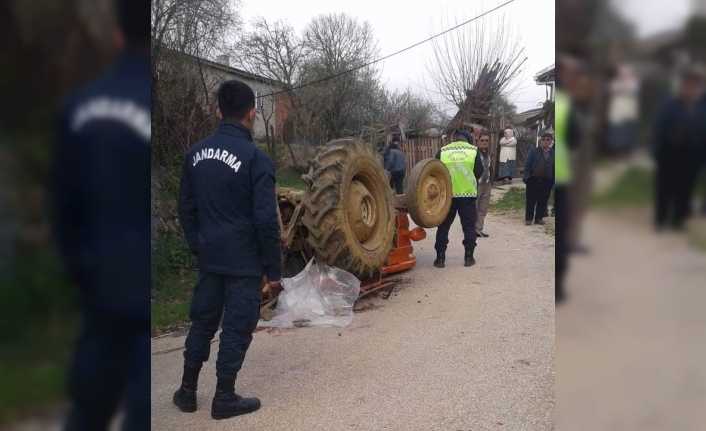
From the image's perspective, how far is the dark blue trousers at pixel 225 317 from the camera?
136 inches

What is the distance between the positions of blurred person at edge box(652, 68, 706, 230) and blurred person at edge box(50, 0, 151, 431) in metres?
1.25

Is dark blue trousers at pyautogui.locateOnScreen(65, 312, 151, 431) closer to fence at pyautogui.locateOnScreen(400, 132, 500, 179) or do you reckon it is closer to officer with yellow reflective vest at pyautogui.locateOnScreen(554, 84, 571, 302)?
officer with yellow reflective vest at pyautogui.locateOnScreen(554, 84, 571, 302)

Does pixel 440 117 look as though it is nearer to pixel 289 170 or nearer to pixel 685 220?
pixel 289 170

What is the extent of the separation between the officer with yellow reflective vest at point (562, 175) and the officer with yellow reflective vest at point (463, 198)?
246 inches

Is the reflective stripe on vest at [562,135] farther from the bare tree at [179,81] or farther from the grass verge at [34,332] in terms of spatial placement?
the bare tree at [179,81]

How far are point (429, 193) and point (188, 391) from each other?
437cm

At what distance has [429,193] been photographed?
23.9 feet

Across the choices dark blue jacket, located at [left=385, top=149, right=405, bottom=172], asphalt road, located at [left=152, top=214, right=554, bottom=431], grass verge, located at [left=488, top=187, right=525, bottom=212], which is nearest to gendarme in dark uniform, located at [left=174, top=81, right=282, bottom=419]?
asphalt road, located at [left=152, top=214, right=554, bottom=431]

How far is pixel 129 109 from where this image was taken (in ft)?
4.94

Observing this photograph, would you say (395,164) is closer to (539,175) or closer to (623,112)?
(539,175)

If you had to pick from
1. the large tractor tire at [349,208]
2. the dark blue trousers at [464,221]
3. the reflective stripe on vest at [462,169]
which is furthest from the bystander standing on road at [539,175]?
the large tractor tire at [349,208]

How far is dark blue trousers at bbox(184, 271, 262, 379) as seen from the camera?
11.3 ft

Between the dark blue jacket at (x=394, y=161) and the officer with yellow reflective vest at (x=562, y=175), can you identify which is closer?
the officer with yellow reflective vest at (x=562, y=175)

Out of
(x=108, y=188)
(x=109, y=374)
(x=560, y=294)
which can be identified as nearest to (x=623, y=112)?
(x=560, y=294)
